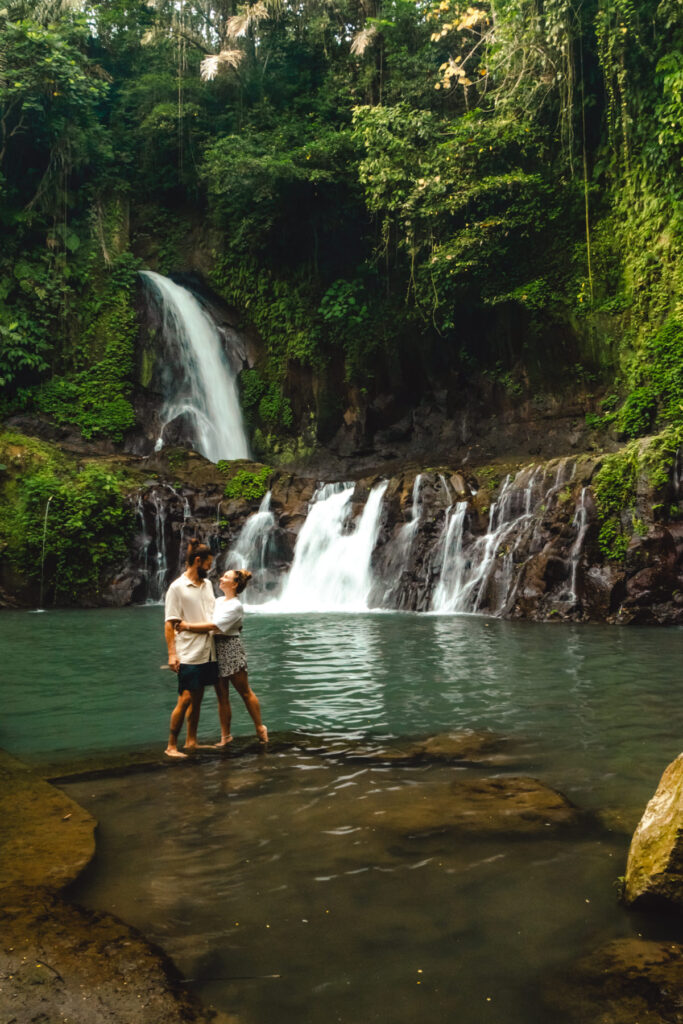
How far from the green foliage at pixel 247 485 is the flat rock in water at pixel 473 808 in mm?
14709

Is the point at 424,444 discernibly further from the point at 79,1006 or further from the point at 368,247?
the point at 79,1006

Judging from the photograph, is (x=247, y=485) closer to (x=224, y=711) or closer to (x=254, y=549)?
(x=254, y=549)

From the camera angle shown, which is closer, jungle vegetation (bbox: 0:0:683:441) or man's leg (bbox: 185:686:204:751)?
man's leg (bbox: 185:686:204:751)

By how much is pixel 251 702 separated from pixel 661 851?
340 centimetres

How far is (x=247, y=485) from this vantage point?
1933cm

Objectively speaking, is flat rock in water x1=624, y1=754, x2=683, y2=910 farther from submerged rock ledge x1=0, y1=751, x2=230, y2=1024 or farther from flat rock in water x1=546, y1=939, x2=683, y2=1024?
submerged rock ledge x1=0, y1=751, x2=230, y2=1024

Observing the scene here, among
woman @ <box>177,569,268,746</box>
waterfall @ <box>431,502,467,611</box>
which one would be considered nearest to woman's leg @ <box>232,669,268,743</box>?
woman @ <box>177,569,268,746</box>

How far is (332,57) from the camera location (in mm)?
26234

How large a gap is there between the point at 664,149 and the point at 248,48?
51.2 feet

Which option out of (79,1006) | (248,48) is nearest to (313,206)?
(248,48)

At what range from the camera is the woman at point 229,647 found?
5820 mm

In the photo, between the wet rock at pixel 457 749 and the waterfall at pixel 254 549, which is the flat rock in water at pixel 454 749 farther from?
the waterfall at pixel 254 549

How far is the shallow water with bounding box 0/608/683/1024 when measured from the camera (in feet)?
9.27

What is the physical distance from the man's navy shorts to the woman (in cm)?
8
